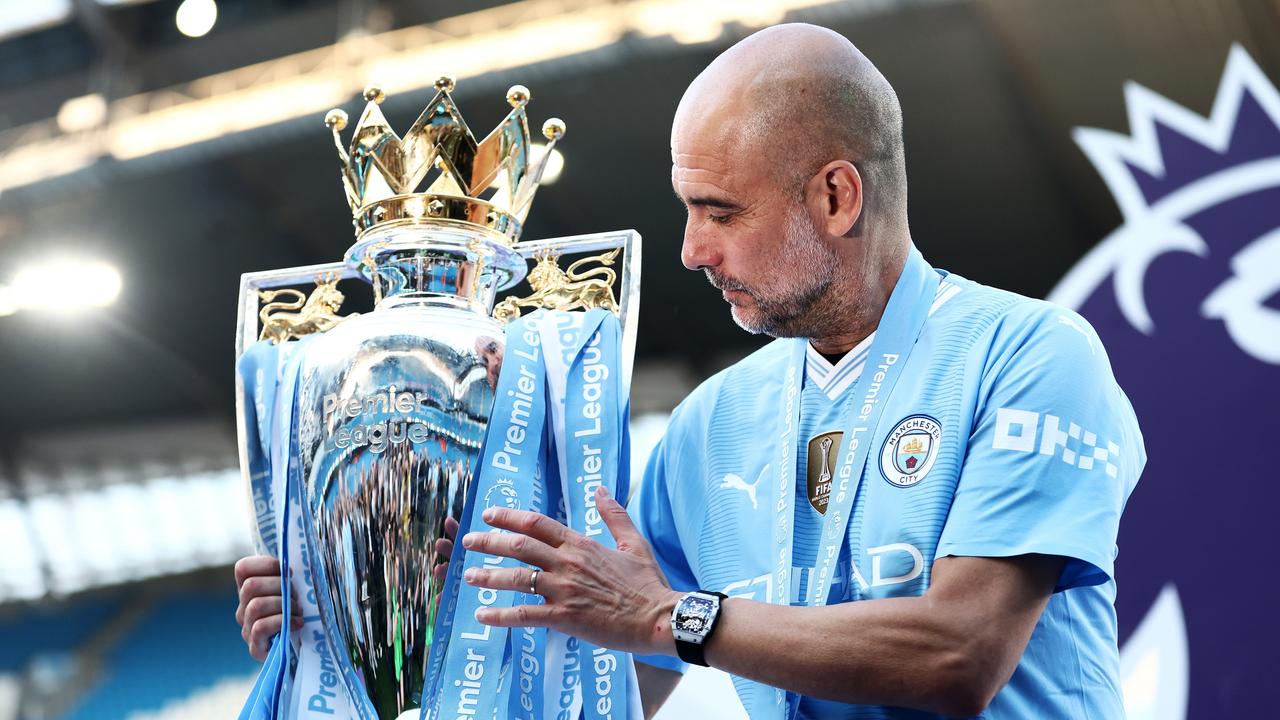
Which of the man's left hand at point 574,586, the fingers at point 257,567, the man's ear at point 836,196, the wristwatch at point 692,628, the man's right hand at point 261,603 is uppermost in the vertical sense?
the man's ear at point 836,196

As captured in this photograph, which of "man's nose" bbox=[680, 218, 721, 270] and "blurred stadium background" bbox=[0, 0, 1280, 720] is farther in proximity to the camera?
"blurred stadium background" bbox=[0, 0, 1280, 720]

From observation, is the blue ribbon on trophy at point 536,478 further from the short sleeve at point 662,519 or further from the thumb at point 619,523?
the short sleeve at point 662,519

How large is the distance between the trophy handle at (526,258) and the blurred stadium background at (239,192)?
1.28 metres

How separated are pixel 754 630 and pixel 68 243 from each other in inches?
133

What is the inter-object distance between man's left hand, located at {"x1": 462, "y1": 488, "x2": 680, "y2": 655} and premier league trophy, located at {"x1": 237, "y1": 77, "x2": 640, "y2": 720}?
17 cm

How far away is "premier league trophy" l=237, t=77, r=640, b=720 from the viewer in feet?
4.80

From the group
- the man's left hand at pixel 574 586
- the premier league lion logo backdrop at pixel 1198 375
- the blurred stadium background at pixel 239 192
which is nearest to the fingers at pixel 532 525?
the man's left hand at pixel 574 586

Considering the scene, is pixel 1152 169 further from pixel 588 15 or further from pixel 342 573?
pixel 342 573

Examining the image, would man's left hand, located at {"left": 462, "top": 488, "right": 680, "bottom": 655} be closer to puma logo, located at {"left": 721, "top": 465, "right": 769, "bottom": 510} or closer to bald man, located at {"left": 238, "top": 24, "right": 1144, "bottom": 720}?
bald man, located at {"left": 238, "top": 24, "right": 1144, "bottom": 720}

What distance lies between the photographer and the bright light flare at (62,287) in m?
3.93

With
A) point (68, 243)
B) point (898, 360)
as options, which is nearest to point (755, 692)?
point (898, 360)

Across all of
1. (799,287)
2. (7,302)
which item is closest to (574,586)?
(799,287)

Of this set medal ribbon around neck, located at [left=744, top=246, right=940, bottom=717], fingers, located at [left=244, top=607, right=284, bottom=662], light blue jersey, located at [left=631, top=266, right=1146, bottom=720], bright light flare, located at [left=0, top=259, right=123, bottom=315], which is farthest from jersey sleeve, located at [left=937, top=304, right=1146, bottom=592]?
bright light flare, located at [left=0, top=259, right=123, bottom=315]

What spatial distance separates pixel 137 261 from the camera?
12.8 feet
